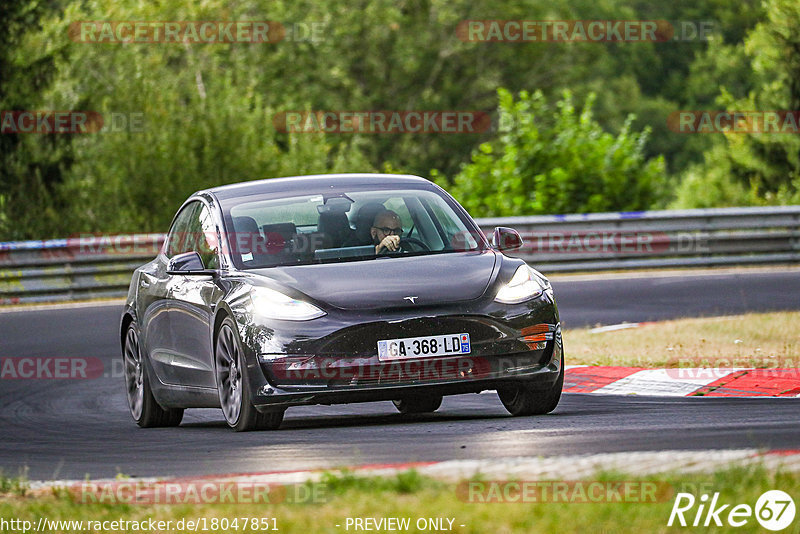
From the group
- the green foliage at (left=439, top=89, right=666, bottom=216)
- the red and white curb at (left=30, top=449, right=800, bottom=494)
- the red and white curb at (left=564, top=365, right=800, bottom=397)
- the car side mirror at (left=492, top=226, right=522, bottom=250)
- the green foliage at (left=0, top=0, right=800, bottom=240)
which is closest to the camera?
the red and white curb at (left=30, top=449, right=800, bottom=494)

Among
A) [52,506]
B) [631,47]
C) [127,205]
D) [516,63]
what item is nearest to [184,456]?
[52,506]

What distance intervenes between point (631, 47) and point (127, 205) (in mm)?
47305

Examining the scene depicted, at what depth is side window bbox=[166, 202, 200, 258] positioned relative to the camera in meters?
11.1

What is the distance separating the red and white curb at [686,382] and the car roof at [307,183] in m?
2.18

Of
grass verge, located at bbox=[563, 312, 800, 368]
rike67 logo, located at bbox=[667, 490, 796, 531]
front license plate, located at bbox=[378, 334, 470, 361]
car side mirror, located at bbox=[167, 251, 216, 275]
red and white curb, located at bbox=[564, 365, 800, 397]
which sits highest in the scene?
rike67 logo, located at bbox=[667, 490, 796, 531]

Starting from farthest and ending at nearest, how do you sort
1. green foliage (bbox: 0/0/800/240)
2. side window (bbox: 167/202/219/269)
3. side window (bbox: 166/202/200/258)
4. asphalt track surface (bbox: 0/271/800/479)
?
green foliage (bbox: 0/0/800/240) → side window (bbox: 166/202/200/258) → side window (bbox: 167/202/219/269) → asphalt track surface (bbox: 0/271/800/479)

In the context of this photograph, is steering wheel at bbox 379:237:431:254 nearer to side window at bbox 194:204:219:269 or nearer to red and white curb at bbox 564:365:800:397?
side window at bbox 194:204:219:269

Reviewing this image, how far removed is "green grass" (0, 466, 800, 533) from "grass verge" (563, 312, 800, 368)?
6.14 metres

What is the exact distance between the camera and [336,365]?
29.6 feet

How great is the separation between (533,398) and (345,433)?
1.27 m

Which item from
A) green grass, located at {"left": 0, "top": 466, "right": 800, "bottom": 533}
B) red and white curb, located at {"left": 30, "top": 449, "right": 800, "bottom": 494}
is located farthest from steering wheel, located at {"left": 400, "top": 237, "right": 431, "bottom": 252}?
green grass, located at {"left": 0, "top": 466, "right": 800, "bottom": 533}

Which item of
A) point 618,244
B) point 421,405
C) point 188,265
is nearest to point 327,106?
point 618,244

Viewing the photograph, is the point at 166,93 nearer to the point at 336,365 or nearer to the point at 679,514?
the point at 336,365

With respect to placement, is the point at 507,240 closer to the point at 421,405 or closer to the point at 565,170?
the point at 421,405
